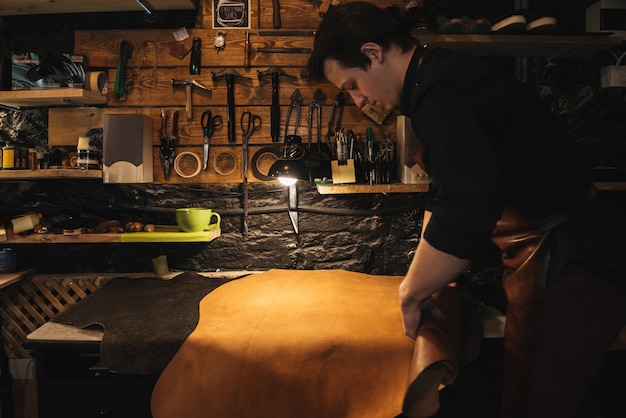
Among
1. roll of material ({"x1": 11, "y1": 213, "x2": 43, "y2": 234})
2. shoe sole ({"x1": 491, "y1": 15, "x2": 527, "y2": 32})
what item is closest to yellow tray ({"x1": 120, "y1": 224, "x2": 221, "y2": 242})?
roll of material ({"x1": 11, "y1": 213, "x2": 43, "y2": 234})

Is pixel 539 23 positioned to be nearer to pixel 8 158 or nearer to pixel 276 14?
pixel 276 14

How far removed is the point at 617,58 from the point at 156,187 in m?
2.61

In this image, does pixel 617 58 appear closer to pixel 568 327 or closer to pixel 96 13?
pixel 568 327

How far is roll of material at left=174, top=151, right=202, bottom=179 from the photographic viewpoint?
8.19 ft

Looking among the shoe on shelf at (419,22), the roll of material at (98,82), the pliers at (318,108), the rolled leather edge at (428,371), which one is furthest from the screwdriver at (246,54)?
the rolled leather edge at (428,371)

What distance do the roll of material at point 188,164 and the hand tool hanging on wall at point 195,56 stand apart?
17.9 inches

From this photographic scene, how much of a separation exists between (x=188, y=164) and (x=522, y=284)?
181 cm

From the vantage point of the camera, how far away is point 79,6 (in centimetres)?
236

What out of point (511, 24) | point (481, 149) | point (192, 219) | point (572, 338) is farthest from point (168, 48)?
point (572, 338)

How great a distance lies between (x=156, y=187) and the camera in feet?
8.26

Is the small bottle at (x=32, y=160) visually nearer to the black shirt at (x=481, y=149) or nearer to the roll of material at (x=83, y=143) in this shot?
the roll of material at (x=83, y=143)

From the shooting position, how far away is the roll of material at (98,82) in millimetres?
2334

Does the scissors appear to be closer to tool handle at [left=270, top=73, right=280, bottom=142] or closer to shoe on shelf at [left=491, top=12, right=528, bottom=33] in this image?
tool handle at [left=270, top=73, right=280, bottom=142]

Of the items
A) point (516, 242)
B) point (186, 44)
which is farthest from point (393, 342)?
point (186, 44)
